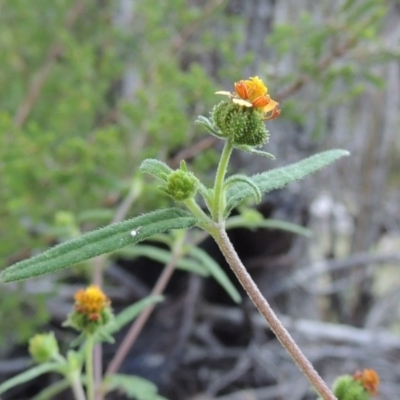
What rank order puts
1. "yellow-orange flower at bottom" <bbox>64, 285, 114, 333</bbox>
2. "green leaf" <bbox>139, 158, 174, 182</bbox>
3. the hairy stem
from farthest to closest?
"yellow-orange flower at bottom" <bbox>64, 285, 114, 333</bbox> < "green leaf" <bbox>139, 158, 174, 182</bbox> < the hairy stem

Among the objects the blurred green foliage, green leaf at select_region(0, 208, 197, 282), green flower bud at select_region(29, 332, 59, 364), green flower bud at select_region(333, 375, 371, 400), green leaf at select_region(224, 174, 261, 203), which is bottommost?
green flower bud at select_region(333, 375, 371, 400)

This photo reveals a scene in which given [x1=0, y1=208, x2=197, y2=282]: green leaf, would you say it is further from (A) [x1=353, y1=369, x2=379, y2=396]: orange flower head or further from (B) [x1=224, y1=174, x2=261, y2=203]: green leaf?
(A) [x1=353, y1=369, x2=379, y2=396]: orange flower head

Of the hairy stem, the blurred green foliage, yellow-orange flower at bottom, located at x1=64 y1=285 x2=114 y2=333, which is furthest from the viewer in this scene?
the blurred green foliage

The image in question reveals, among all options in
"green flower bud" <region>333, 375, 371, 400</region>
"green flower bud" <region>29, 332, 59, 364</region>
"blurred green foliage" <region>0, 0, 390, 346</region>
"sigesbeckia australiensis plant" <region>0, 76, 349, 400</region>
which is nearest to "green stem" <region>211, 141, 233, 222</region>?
"sigesbeckia australiensis plant" <region>0, 76, 349, 400</region>

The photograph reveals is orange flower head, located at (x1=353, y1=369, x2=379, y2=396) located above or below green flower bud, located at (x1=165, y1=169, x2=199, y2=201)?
below

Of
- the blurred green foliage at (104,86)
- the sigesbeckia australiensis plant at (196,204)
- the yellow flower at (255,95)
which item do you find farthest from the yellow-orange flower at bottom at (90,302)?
the blurred green foliage at (104,86)

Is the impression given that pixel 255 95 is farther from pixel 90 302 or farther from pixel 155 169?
pixel 90 302

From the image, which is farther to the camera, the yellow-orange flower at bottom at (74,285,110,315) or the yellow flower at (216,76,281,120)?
the yellow-orange flower at bottom at (74,285,110,315)

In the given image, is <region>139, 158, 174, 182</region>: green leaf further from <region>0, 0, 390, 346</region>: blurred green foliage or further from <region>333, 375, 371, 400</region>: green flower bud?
<region>0, 0, 390, 346</region>: blurred green foliage
